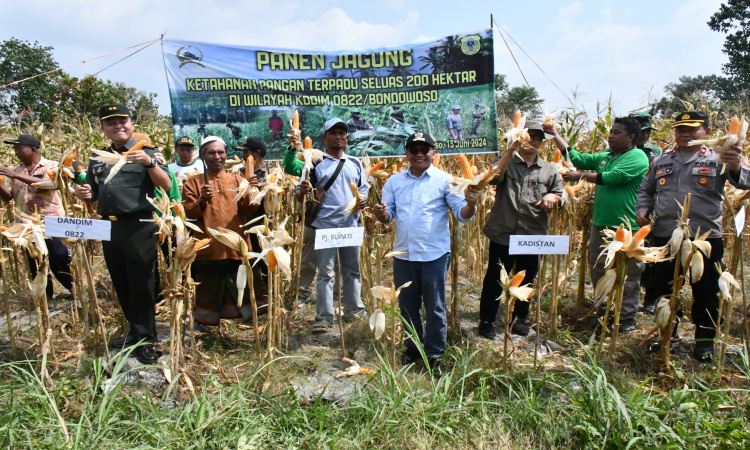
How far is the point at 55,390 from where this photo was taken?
2.57 meters

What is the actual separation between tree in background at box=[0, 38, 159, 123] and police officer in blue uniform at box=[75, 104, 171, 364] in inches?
101

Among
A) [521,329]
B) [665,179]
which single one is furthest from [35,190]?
[665,179]

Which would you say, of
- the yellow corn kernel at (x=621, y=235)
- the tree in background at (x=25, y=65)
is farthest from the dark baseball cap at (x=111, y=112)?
the tree in background at (x=25, y=65)

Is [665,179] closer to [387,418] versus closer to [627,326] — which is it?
[627,326]

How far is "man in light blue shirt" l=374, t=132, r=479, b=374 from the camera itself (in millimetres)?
3020

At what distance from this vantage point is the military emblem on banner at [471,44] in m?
4.34

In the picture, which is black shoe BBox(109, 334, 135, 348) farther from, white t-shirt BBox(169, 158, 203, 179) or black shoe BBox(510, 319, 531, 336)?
black shoe BBox(510, 319, 531, 336)

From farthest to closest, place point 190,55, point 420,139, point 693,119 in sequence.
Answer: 1. point 190,55
2. point 693,119
3. point 420,139

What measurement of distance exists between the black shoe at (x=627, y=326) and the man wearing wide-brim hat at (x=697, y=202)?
0.44 metres

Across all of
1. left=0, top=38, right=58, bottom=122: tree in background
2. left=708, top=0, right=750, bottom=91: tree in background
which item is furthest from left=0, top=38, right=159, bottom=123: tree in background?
left=708, top=0, right=750, bottom=91: tree in background

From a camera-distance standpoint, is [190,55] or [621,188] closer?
[621,188]

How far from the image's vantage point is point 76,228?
2773 mm

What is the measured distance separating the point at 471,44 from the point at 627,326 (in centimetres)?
290

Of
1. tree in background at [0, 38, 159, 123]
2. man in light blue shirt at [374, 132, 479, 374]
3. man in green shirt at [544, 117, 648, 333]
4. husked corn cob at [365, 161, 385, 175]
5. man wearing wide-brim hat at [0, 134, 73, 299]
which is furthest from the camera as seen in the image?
tree in background at [0, 38, 159, 123]
